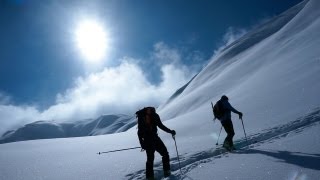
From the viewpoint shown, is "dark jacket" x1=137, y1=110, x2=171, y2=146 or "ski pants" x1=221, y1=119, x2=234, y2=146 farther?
"ski pants" x1=221, y1=119, x2=234, y2=146

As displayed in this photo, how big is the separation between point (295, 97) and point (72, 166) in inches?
457

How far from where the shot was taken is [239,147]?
1040cm

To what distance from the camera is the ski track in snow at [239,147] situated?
8531 millimetres

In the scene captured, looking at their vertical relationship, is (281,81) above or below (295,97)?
above

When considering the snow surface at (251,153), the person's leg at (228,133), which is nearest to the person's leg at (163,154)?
the snow surface at (251,153)

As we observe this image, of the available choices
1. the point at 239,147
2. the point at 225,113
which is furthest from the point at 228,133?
the point at 225,113

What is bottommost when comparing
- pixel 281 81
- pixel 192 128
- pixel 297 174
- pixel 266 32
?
pixel 297 174

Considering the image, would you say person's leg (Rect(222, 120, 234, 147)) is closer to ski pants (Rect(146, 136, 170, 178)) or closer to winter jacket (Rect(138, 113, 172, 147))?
ski pants (Rect(146, 136, 170, 178))

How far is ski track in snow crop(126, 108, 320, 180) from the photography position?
Answer: 8531mm

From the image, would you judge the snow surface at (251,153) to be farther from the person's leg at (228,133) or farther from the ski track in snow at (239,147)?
the person's leg at (228,133)

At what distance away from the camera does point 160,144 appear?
327 inches

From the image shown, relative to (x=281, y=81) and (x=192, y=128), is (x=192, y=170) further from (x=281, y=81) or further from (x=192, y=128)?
(x=281, y=81)

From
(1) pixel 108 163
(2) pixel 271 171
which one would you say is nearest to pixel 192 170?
(2) pixel 271 171

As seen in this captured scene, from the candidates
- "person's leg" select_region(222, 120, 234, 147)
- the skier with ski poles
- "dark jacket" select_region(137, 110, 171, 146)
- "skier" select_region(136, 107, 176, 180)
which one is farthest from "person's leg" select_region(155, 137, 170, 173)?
the skier with ski poles
